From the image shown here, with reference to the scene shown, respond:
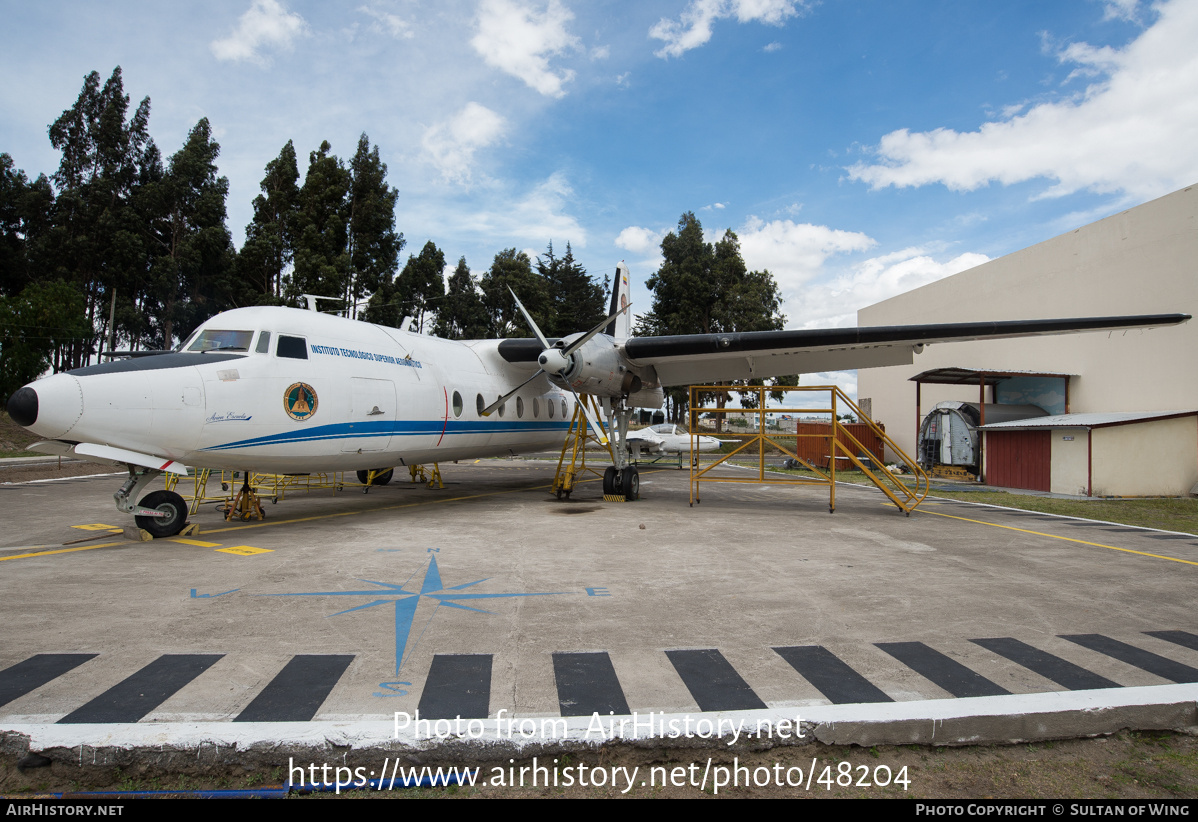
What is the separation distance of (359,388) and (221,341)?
1.99 metres

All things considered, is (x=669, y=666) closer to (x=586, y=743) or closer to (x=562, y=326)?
(x=586, y=743)

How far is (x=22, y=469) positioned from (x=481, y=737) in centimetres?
2581

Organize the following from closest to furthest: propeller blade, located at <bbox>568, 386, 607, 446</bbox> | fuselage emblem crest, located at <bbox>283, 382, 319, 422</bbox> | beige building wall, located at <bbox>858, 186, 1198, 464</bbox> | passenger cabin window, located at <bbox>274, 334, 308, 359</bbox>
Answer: fuselage emblem crest, located at <bbox>283, 382, 319, 422</bbox> < passenger cabin window, located at <bbox>274, 334, 308, 359</bbox> < propeller blade, located at <bbox>568, 386, 607, 446</bbox> < beige building wall, located at <bbox>858, 186, 1198, 464</bbox>

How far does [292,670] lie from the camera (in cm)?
387

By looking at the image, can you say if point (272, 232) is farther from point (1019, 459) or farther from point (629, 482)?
point (1019, 459)

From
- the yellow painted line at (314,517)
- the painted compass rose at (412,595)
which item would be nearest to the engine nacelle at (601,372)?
the yellow painted line at (314,517)

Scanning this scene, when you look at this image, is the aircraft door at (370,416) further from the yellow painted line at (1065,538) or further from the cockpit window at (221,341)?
the yellow painted line at (1065,538)

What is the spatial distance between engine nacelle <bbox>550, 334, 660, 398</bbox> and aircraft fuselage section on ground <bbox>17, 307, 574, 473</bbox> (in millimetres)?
2174

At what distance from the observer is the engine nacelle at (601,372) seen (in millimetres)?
12312

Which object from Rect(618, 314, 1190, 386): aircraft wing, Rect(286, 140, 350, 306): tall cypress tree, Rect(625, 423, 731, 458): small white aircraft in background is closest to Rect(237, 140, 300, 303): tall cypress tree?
Rect(286, 140, 350, 306): tall cypress tree

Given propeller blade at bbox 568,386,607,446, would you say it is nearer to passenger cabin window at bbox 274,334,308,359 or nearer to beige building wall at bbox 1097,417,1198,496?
passenger cabin window at bbox 274,334,308,359

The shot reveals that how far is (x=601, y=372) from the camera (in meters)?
12.9

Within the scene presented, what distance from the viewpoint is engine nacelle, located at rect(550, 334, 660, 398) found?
12.3m
